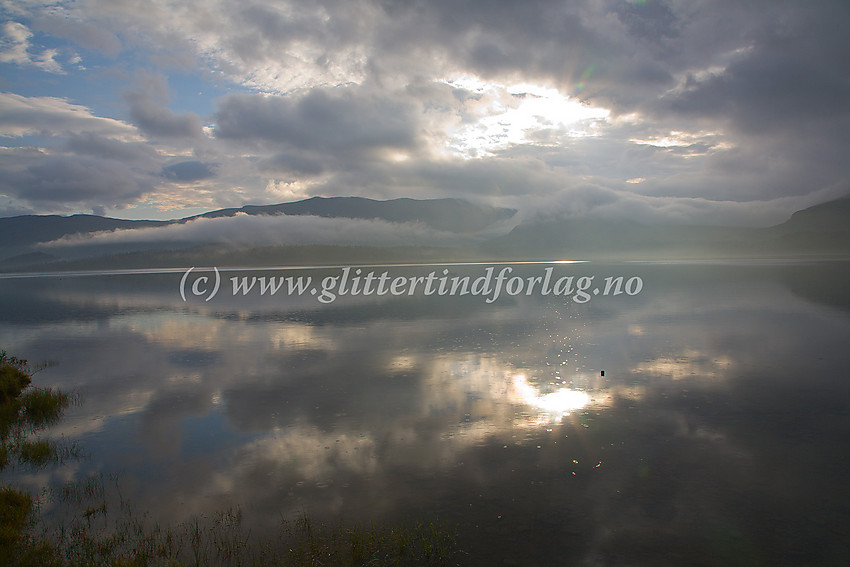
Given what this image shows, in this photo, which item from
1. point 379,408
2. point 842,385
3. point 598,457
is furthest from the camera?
point 842,385

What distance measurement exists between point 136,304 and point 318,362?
55.2 metres

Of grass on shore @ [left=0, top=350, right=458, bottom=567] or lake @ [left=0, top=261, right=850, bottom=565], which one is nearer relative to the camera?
grass on shore @ [left=0, top=350, right=458, bottom=567]

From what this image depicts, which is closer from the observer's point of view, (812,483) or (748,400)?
(812,483)

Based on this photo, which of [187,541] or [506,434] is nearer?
[187,541]

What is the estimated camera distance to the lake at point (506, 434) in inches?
428

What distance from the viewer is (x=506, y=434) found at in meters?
16.3

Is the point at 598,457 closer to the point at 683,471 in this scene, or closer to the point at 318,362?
the point at 683,471

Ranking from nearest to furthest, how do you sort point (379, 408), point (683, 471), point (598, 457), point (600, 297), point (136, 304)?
point (683, 471) < point (598, 457) < point (379, 408) < point (600, 297) < point (136, 304)

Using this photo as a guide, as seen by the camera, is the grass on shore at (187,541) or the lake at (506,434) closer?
the grass on shore at (187,541)

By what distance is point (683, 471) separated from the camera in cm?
1331

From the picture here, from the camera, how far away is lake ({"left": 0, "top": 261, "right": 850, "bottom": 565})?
1088cm

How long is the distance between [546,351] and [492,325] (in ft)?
38.5

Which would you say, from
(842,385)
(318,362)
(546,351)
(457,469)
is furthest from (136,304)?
(842,385)

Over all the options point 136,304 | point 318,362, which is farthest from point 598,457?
point 136,304
